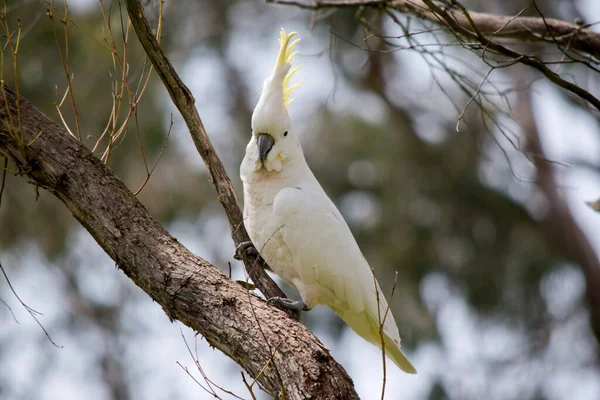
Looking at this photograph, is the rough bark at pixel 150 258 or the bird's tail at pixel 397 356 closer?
the rough bark at pixel 150 258

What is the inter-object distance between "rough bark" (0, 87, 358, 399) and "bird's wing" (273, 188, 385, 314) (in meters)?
0.60

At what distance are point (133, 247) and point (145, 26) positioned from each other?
0.93 m

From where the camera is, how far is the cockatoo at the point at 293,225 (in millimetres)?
3176

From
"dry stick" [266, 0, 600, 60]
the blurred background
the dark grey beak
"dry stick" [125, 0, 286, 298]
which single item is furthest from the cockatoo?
the blurred background

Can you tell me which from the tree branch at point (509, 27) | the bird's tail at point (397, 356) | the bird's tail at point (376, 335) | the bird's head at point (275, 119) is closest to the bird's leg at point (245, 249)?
the bird's head at point (275, 119)

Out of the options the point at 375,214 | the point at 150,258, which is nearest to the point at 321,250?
the point at 150,258

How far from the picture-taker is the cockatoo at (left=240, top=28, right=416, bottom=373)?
3.18m

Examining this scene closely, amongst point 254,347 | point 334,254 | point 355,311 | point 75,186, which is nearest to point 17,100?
point 75,186

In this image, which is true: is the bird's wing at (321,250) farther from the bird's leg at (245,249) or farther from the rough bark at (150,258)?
the rough bark at (150,258)

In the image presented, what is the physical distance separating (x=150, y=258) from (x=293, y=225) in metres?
0.84

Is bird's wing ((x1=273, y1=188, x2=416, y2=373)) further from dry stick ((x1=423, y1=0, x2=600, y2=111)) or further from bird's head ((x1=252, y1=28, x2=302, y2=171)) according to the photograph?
dry stick ((x1=423, y1=0, x2=600, y2=111))

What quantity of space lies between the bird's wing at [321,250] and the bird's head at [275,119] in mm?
189

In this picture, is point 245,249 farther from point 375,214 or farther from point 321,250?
point 375,214

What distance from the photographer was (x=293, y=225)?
3160 mm
